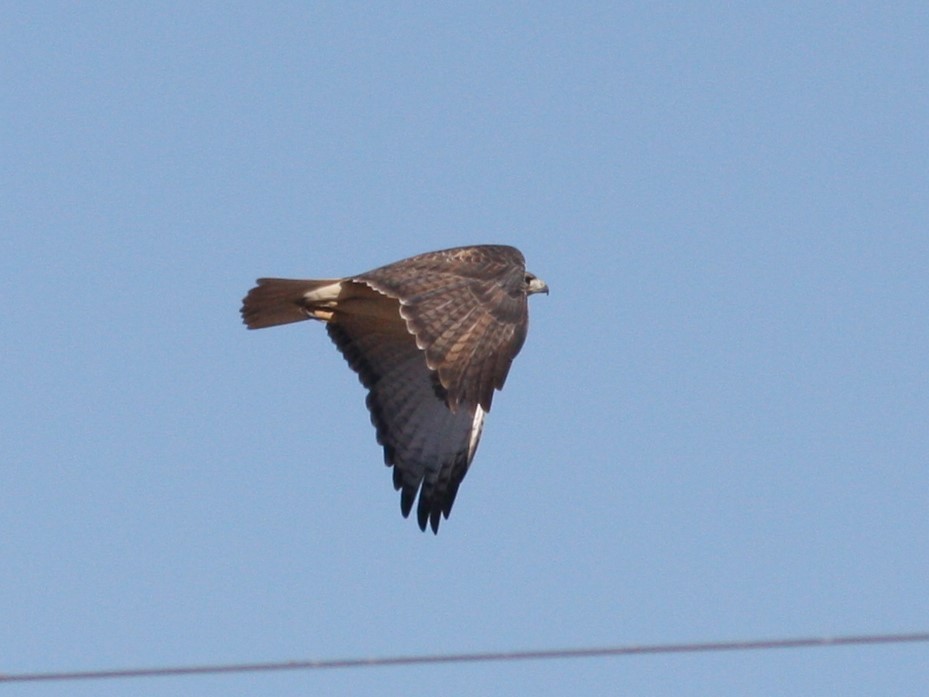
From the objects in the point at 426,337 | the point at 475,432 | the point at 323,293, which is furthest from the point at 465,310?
the point at 475,432

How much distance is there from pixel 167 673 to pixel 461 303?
5.55 metres

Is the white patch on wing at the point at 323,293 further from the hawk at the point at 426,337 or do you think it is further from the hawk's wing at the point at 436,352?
the hawk's wing at the point at 436,352

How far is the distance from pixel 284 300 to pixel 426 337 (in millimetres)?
1848

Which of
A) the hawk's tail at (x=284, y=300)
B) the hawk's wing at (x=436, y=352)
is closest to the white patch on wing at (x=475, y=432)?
the hawk's wing at (x=436, y=352)

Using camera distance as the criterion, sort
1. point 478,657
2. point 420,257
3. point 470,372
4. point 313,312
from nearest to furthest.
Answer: point 478,657 < point 470,372 < point 420,257 < point 313,312

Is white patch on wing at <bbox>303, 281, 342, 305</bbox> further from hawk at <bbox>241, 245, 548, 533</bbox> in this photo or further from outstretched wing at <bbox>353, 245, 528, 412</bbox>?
outstretched wing at <bbox>353, 245, 528, 412</bbox>

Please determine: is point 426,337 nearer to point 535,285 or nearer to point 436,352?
point 436,352

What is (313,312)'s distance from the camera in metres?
11.1

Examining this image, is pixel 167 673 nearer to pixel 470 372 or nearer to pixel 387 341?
pixel 470 372

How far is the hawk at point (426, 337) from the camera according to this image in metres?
9.25

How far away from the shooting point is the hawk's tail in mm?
10789

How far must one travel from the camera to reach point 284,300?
35.8 feet

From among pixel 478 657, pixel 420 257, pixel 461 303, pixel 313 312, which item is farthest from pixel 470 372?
pixel 478 657

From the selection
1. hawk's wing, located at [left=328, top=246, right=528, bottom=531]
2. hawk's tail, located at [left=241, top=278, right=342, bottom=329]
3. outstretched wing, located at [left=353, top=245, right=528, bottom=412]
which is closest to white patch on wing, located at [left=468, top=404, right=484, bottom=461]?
hawk's wing, located at [left=328, top=246, right=528, bottom=531]
